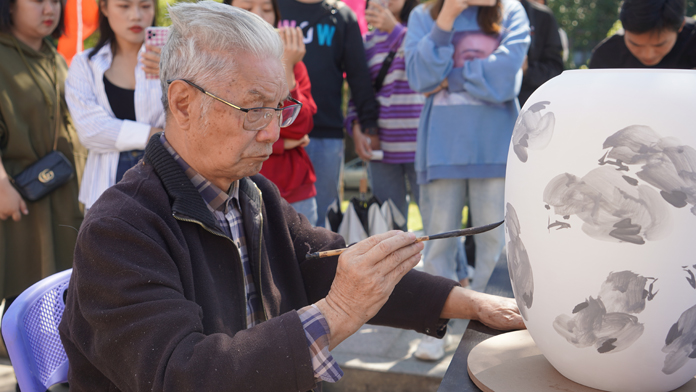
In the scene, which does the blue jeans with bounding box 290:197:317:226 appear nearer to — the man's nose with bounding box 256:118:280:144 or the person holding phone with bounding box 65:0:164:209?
the person holding phone with bounding box 65:0:164:209

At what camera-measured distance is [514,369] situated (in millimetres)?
1033

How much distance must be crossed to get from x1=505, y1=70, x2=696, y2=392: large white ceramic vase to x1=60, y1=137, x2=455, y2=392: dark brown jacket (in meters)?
0.41

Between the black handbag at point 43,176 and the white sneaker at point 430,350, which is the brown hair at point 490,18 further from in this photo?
the black handbag at point 43,176

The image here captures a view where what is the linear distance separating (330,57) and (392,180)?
0.75 meters

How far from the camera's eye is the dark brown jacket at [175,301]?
0.92 meters

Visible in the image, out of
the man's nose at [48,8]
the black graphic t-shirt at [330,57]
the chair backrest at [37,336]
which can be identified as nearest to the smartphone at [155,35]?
the man's nose at [48,8]

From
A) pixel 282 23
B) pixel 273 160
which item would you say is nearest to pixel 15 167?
pixel 273 160

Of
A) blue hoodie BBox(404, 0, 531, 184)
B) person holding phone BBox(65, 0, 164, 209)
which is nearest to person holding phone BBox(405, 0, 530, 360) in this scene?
blue hoodie BBox(404, 0, 531, 184)

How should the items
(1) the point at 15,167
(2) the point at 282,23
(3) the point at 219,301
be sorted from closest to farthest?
1. (3) the point at 219,301
2. (1) the point at 15,167
3. (2) the point at 282,23

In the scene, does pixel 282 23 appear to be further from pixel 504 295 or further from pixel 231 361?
pixel 231 361

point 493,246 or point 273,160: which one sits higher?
point 273,160

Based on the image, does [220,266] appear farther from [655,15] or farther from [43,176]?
[655,15]

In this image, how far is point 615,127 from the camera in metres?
0.85

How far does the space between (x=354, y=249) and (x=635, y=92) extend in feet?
1.68
